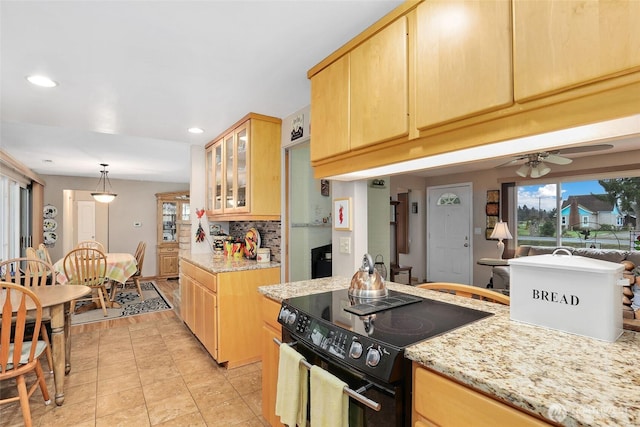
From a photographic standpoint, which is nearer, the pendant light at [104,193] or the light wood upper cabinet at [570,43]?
the light wood upper cabinet at [570,43]

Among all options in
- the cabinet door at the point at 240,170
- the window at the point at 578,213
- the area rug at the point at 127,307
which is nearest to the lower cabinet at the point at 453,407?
the cabinet door at the point at 240,170

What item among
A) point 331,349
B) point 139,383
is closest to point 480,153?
point 331,349

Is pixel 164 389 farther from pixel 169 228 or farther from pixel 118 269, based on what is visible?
pixel 169 228

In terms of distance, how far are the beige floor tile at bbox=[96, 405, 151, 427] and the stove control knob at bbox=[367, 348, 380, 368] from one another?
1.77 m

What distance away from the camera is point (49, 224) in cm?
664

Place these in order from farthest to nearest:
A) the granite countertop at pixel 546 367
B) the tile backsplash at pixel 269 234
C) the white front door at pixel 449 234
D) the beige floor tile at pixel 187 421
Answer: the white front door at pixel 449 234, the tile backsplash at pixel 269 234, the beige floor tile at pixel 187 421, the granite countertop at pixel 546 367

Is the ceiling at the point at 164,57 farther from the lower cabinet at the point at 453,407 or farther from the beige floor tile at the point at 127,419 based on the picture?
the beige floor tile at the point at 127,419

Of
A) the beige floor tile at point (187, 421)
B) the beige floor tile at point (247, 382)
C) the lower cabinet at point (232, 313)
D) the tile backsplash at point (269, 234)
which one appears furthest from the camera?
the tile backsplash at point (269, 234)

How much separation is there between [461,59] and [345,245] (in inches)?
52.0

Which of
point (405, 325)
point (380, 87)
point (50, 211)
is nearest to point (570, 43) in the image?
point (380, 87)

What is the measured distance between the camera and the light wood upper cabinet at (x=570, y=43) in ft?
2.53

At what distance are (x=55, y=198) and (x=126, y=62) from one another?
6556 millimetres

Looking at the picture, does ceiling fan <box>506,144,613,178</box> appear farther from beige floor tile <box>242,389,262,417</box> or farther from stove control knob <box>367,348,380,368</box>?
beige floor tile <box>242,389,262,417</box>

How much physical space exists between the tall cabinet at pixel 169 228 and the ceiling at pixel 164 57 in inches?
165
